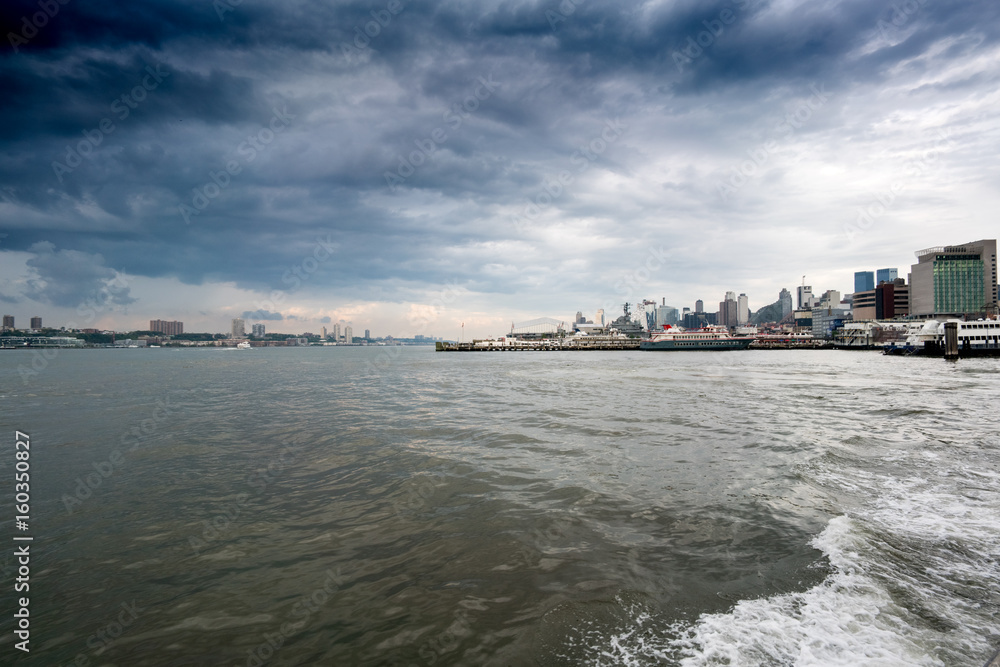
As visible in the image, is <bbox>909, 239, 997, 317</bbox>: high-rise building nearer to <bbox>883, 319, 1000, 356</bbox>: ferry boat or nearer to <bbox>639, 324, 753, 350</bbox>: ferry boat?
<bbox>639, 324, 753, 350</bbox>: ferry boat

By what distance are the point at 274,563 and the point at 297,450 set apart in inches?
290

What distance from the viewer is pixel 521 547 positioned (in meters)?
6.54

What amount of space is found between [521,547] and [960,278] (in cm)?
23018

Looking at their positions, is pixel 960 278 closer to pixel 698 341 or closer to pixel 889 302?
pixel 889 302

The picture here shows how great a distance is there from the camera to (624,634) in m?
4.45

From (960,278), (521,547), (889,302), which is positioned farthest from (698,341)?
(521,547)

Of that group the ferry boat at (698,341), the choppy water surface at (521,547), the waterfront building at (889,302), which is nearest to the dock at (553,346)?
the ferry boat at (698,341)

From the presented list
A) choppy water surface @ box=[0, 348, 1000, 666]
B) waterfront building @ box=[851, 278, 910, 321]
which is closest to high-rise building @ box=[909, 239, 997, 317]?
waterfront building @ box=[851, 278, 910, 321]

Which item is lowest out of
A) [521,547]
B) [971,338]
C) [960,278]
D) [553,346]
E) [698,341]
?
[553,346]

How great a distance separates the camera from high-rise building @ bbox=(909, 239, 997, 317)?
15488cm

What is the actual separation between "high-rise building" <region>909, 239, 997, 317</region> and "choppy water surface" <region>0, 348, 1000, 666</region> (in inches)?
8088

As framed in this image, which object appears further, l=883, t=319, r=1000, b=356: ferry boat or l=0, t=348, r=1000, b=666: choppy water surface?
l=883, t=319, r=1000, b=356: ferry boat

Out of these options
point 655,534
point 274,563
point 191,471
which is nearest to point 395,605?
point 274,563

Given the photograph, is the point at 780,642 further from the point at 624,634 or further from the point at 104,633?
the point at 104,633
